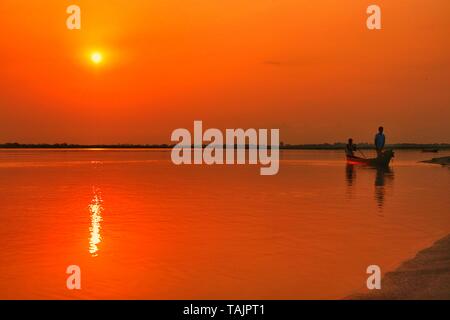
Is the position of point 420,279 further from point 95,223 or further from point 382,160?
point 382,160

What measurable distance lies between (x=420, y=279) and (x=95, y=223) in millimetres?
9771

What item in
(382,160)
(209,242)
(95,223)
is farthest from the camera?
(382,160)

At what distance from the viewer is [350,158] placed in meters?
53.9

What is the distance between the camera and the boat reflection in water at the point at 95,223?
39.2 feet

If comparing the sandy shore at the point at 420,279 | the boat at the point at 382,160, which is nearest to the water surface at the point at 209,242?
the sandy shore at the point at 420,279

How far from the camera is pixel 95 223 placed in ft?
51.0

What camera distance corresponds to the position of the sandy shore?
775 centimetres

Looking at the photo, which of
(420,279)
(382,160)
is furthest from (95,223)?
(382,160)

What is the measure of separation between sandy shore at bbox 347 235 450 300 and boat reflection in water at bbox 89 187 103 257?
589 cm

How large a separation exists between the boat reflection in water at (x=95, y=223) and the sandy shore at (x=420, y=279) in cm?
589

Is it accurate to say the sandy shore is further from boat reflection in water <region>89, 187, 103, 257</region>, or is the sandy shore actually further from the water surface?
boat reflection in water <region>89, 187, 103, 257</region>

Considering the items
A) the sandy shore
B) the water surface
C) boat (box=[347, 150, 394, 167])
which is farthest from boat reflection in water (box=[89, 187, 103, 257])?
boat (box=[347, 150, 394, 167])

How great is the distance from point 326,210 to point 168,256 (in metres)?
8.87
